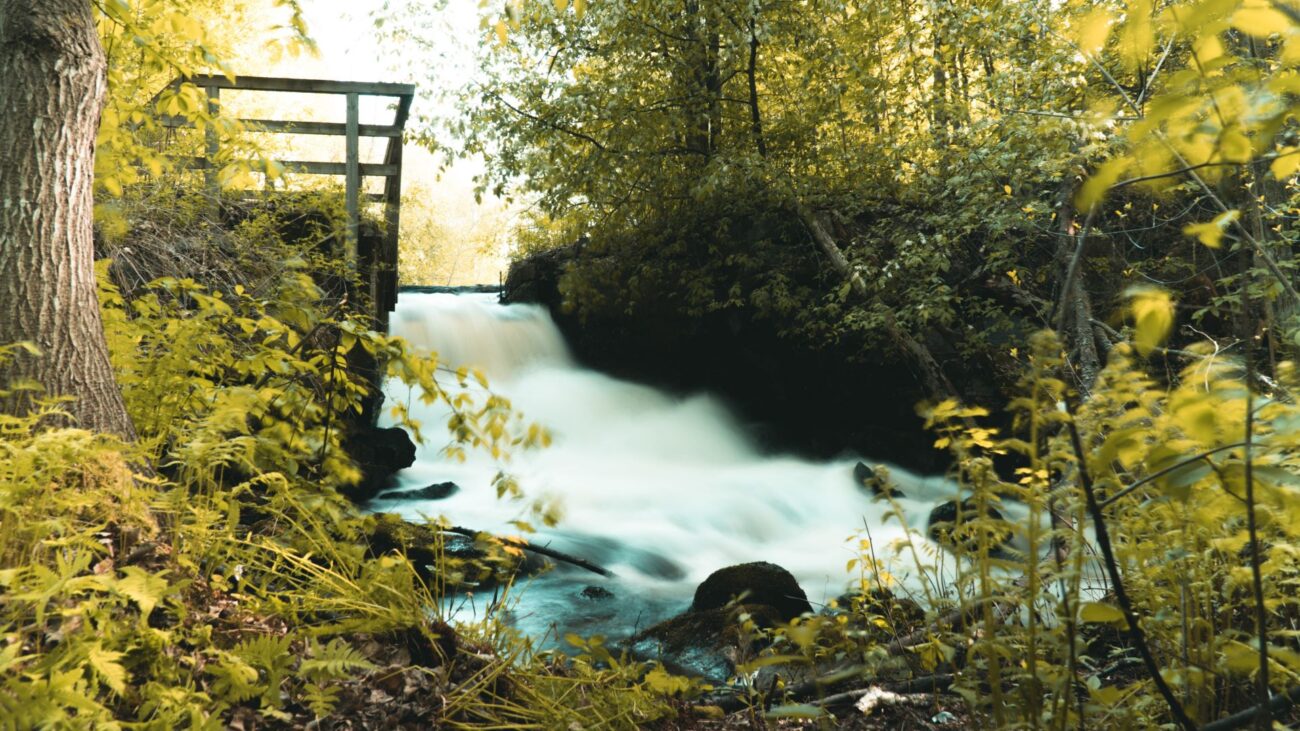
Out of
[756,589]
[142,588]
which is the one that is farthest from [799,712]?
[756,589]

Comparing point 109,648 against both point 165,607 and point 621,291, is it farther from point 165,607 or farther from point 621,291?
point 621,291

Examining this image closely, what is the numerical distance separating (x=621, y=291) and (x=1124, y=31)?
10.4 meters

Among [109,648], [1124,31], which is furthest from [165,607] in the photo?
[1124,31]

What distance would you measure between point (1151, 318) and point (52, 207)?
3.60 meters

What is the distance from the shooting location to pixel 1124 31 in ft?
5.31

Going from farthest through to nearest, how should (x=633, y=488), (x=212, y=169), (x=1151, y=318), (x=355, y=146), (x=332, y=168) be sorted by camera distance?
(x=633, y=488) → (x=332, y=168) → (x=355, y=146) → (x=212, y=169) → (x=1151, y=318)

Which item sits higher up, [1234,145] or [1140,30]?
[1140,30]

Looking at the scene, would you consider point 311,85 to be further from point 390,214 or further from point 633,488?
point 633,488

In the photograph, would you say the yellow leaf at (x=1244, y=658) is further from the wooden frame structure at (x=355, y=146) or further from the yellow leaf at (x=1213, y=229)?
the wooden frame structure at (x=355, y=146)

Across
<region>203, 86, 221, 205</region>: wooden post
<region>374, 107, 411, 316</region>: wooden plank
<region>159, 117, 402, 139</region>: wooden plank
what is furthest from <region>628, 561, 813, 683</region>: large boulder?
<region>159, 117, 402, 139</region>: wooden plank

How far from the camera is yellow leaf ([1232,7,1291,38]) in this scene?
135 centimetres

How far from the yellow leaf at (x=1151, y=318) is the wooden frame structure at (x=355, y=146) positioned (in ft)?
25.7

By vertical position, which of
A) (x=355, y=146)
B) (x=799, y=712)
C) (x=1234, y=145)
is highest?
(x=355, y=146)

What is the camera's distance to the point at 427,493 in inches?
350
